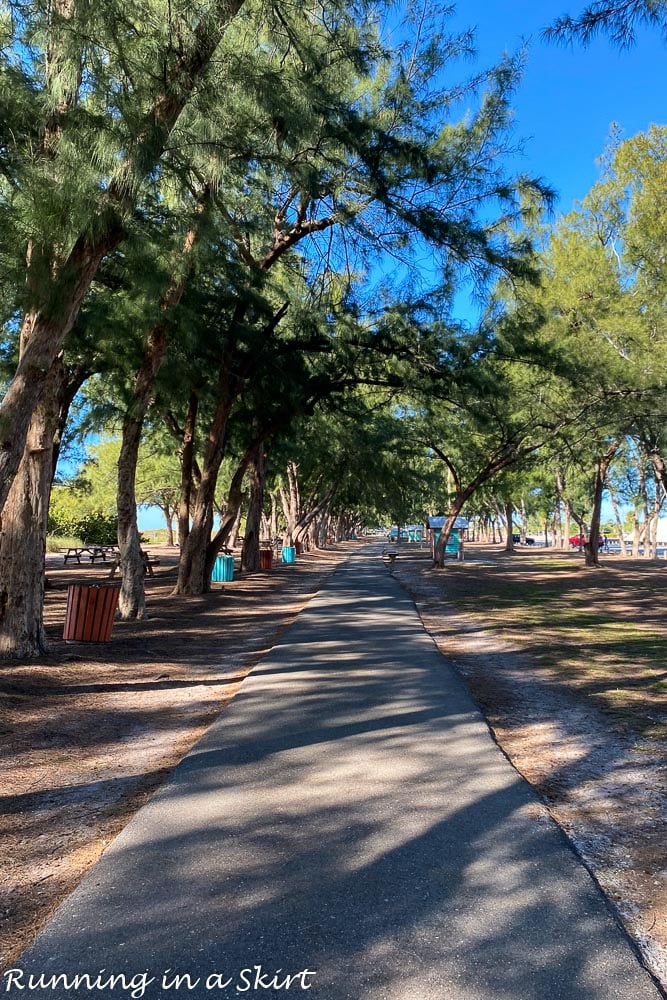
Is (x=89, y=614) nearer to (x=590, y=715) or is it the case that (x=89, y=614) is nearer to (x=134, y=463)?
(x=134, y=463)

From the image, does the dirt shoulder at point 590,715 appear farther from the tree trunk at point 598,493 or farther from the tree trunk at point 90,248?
the tree trunk at point 598,493

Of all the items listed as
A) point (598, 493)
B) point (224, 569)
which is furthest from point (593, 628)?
point (598, 493)

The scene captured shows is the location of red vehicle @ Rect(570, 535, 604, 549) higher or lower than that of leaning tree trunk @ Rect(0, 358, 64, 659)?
higher

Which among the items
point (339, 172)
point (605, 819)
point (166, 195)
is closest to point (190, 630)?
point (166, 195)

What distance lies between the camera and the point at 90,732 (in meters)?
5.92

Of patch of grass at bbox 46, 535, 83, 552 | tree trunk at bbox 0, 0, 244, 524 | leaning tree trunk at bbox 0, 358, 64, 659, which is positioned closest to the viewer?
tree trunk at bbox 0, 0, 244, 524

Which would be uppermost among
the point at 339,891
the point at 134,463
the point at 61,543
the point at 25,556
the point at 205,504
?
the point at 134,463

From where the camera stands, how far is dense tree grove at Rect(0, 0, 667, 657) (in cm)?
668

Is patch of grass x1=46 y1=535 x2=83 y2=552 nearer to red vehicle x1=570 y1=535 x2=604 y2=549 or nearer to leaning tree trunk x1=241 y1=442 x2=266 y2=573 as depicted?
leaning tree trunk x1=241 y1=442 x2=266 y2=573

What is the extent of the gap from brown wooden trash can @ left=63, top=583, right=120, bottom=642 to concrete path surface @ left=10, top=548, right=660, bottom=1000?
489 cm

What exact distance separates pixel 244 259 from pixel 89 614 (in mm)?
7551

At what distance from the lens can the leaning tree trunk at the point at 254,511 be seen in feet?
80.9

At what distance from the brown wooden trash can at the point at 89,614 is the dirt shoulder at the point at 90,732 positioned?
0.18 meters

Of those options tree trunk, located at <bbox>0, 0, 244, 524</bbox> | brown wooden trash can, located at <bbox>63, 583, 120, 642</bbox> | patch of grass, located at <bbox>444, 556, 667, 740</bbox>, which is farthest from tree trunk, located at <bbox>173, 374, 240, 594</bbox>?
tree trunk, located at <bbox>0, 0, 244, 524</bbox>
